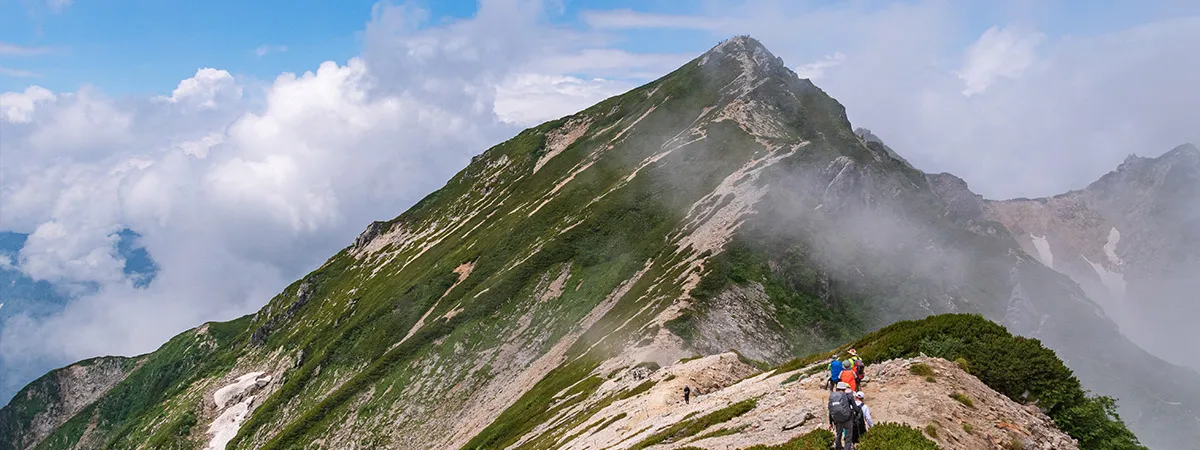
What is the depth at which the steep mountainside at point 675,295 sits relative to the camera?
88500mm

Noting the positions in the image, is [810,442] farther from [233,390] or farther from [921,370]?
[233,390]

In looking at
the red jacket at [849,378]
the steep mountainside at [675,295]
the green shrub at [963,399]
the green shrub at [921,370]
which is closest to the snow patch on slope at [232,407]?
the steep mountainside at [675,295]

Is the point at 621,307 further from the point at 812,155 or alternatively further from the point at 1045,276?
the point at 1045,276

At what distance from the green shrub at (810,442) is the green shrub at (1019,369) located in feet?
35.9

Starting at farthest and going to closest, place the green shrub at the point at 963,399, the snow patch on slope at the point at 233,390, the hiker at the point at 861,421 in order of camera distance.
A: the snow patch on slope at the point at 233,390 → the green shrub at the point at 963,399 → the hiker at the point at 861,421

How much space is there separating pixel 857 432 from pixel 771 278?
2943 inches

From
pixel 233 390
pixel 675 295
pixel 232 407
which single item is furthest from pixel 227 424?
pixel 675 295

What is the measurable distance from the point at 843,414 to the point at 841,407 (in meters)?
0.22

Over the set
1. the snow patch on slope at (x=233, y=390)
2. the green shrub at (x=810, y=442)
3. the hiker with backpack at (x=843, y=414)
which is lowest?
the green shrub at (x=810, y=442)

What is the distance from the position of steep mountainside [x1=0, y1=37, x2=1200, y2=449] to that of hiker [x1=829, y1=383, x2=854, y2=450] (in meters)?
34.7

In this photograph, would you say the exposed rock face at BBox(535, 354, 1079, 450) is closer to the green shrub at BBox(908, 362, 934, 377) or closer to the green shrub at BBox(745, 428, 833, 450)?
the green shrub at BBox(908, 362, 934, 377)

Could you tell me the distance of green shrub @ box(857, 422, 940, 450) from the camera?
70.1ft

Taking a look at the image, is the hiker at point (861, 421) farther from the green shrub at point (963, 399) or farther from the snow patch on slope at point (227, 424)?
the snow patch on slope at point (227, 424)

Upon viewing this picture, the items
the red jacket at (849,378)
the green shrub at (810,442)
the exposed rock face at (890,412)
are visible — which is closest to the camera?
the green shrub at (810,442)
